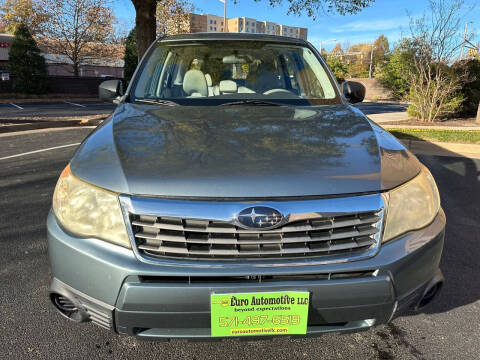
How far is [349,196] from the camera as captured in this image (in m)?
1.51

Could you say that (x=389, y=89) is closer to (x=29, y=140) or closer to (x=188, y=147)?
(x=29, y=140)

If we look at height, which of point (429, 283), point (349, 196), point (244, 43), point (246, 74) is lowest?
point (429, 283)

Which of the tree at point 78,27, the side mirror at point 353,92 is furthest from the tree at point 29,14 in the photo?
the side mirror at point 353,92

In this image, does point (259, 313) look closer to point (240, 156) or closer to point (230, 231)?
point (230, 231)

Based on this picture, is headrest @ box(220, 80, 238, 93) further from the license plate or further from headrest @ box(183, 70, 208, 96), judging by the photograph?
the license plate

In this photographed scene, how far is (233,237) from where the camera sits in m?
1.46

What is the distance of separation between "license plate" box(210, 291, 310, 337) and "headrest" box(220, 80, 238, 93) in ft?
5.99

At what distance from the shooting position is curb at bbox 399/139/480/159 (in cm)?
677

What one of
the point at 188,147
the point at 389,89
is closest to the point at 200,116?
the point at 188,147

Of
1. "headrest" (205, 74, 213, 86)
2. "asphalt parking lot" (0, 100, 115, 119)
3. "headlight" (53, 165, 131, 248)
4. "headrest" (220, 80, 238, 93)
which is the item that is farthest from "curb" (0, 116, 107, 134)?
"headlight" (53, 165, 131, 248)

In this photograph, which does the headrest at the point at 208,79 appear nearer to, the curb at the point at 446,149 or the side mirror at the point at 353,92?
the side mirror at the point at 353,92

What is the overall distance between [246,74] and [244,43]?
328 millimetres

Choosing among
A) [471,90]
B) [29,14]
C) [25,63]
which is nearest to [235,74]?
[471,90]

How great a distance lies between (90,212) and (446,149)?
23.3 feet
